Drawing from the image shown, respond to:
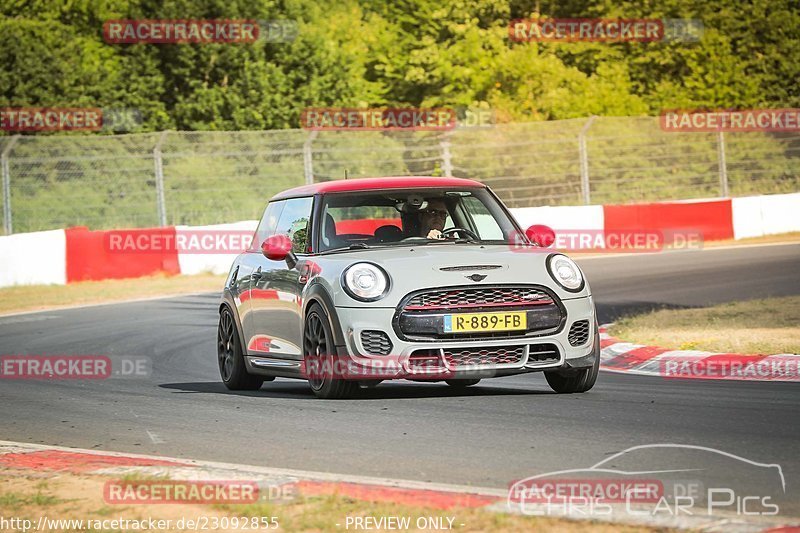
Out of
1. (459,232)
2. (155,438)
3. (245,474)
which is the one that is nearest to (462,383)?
(459,232)

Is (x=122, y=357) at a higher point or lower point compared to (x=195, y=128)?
lower

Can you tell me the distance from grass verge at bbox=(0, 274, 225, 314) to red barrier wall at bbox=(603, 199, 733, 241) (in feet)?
24.9

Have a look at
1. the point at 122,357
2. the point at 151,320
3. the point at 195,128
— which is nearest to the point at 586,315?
the point at 122,357

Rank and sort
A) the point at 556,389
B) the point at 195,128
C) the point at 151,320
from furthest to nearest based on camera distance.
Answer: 1. the point at 195,128
2. the point at 151,320
3. the point at 556,389

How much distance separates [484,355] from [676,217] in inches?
750

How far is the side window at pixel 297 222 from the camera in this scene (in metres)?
10.0

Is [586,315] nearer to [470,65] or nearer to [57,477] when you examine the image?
[57,477]

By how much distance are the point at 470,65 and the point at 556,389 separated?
36172 millimetres

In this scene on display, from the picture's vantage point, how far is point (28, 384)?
11.9 metres

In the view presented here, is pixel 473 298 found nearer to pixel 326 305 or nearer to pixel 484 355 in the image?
pixel 484 355

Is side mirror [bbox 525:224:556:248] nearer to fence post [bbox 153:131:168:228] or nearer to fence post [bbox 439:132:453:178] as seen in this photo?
fence post [bbox 153:131:168:228]

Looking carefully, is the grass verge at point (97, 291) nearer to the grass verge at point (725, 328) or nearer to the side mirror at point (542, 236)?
the grass verge at point (725, 328)

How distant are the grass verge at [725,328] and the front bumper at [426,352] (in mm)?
3229

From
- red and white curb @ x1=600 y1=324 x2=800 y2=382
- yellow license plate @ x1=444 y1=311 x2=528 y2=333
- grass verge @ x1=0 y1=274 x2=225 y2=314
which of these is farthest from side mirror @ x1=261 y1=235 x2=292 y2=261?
grass verge @ x1=0 y1=274 x2=225 y2=314
